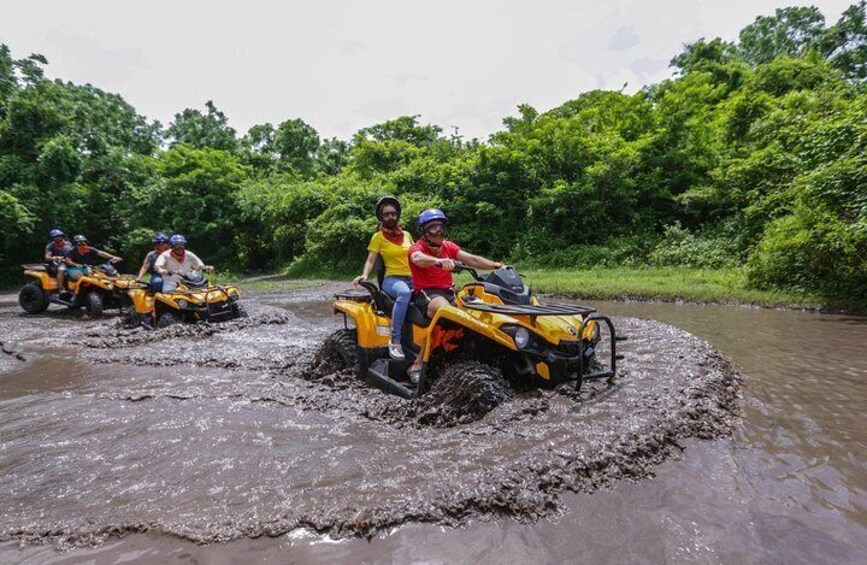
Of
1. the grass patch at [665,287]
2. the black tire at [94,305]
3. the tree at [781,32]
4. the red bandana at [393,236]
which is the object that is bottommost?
the black tire at [94,305]

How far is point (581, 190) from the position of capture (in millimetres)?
20828

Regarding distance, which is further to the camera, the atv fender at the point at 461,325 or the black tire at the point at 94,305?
the black tire at the point at 94,305

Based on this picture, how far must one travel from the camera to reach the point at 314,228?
24.2 m

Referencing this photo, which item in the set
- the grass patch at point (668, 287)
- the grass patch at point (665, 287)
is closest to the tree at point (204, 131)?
the grass patch at point (665, 287)

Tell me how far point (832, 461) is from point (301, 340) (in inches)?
277

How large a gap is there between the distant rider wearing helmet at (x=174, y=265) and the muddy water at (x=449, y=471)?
4.04 m

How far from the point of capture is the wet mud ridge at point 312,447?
274 cm

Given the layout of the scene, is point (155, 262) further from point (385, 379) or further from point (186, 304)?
point (385, 379)

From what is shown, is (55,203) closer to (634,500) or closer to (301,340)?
(301,340)

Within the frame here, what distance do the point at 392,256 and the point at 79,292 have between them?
10682 mm

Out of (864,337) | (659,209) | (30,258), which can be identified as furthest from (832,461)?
(30,258)

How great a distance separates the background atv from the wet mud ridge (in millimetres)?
6696

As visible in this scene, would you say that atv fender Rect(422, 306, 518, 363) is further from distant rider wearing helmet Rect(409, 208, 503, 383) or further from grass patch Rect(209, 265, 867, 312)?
grass patch Rect(209, 265, 867, 312)

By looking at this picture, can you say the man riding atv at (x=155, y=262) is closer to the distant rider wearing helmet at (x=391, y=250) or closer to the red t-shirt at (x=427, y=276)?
the distant rider wearing helmet at (x=391, y=250)
